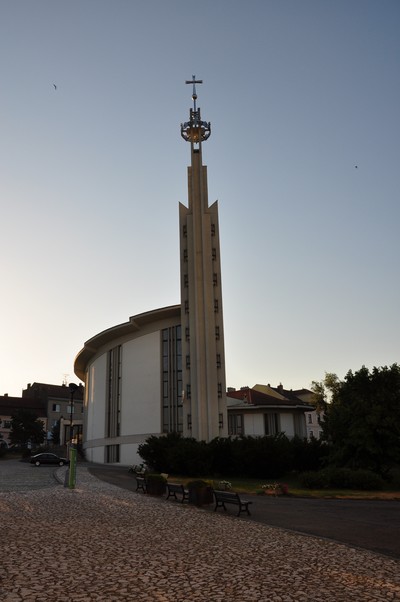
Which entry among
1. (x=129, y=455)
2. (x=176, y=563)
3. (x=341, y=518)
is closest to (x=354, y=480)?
(x=341, y=518)

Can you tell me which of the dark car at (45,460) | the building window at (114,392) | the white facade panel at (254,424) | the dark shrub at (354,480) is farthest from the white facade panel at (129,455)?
the dark shrub at (354,480)

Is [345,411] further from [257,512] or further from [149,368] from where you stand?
[149,368]

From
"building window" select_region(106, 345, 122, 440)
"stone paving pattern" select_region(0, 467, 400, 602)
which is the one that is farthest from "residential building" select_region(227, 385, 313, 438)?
Answer: "stone paving pattern" select_region(0, 467, 400, 602)

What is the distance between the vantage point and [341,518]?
15.7 m

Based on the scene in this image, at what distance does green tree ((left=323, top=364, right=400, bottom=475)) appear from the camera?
97.2 ft

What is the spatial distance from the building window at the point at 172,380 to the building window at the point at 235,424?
8.93 metres

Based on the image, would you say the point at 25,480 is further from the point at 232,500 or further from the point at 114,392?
the point at 114,392

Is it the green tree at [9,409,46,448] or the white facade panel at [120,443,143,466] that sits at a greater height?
the green tree at [9,409,46,448]

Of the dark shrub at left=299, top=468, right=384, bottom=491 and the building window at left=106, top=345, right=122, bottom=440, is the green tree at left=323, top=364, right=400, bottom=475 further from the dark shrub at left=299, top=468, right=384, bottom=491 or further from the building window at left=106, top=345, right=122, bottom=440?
the building window at left=106, top=345, right=122, bottom=440

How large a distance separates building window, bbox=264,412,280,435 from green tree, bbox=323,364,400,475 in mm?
25208

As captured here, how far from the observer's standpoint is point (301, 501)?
69.3 feet

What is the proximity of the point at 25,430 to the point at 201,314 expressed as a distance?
46.7 meters

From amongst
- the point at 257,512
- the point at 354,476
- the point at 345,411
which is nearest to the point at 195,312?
the point at 345,411

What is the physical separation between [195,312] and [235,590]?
42581mm
